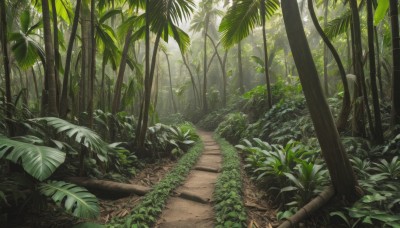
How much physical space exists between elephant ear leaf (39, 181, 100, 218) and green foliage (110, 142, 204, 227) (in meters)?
0.52

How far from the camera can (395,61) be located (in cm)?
383

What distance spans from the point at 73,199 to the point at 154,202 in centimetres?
124

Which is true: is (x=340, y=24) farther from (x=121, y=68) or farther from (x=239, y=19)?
(x=121, y=68)

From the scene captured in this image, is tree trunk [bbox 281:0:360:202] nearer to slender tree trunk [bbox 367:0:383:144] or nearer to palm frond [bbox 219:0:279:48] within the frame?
Result: slender tree trunk [bbox 367:0:383:144]

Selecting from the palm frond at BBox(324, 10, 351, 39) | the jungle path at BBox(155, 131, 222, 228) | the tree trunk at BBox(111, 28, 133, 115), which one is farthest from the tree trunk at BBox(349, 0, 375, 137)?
the tree trunk at BBox(111, 28, 133, 115)

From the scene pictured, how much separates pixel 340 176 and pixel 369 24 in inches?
100

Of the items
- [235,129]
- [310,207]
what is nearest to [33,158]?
[310,207]

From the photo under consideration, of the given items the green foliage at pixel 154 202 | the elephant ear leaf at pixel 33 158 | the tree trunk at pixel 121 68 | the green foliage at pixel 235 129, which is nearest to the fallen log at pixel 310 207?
the green foliage at pixel 154 202

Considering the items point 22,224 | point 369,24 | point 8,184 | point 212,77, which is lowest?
point 22,224

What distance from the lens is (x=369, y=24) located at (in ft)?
12.7

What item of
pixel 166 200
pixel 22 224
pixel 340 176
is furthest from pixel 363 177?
pixel 22 224

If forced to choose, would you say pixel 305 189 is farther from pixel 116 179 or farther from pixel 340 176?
pixel 116 179

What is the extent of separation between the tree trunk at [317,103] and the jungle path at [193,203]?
162 cm

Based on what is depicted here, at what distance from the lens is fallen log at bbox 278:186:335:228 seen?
105 inches
